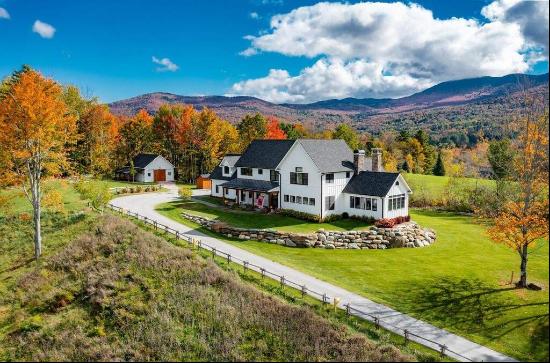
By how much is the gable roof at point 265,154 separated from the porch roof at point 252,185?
69.2 inches

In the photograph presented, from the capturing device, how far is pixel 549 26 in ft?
30.5

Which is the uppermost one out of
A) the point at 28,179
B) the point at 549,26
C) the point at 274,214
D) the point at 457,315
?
the point at 549,26

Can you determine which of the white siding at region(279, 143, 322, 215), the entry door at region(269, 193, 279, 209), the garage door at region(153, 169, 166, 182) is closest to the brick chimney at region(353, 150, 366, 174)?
the white siding at region(279, 143, 322, 215)

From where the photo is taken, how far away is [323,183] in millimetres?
39469

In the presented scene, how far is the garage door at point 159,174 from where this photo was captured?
71250 millimetres

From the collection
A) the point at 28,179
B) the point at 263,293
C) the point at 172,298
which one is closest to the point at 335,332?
the point at 263,293

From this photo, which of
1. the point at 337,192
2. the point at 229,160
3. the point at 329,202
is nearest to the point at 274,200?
the point at 329,202

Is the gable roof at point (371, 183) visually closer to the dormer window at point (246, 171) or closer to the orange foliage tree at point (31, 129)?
the dormer window at point (246, 171)

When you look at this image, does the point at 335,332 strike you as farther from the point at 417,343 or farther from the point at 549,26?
the point at 549,26

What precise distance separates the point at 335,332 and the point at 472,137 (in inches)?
5815

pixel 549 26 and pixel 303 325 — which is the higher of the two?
pixel 549 26

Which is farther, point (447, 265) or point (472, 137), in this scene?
point (472, 137)

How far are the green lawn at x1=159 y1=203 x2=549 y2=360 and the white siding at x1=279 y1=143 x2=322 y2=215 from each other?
26.0 ft

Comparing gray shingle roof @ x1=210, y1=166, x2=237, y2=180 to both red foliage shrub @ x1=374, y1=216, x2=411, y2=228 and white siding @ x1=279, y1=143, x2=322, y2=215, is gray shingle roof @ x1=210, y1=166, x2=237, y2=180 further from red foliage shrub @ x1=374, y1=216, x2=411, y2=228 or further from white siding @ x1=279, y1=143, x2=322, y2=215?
red foliage shrub @ x1=374, y1=216, x2=411, y2=228
